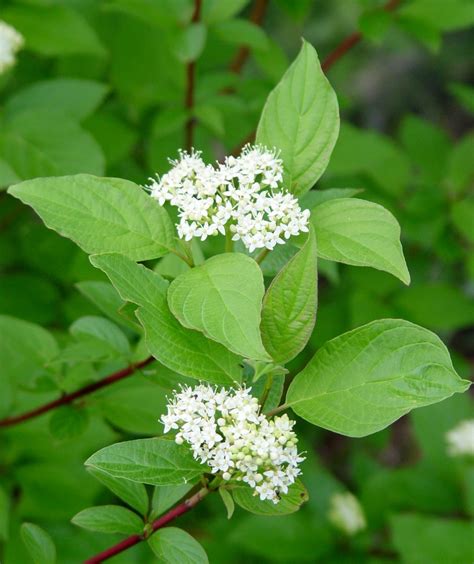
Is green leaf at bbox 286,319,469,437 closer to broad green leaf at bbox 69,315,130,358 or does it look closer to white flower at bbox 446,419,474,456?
broad green leaf at bbox 69,315,130,358

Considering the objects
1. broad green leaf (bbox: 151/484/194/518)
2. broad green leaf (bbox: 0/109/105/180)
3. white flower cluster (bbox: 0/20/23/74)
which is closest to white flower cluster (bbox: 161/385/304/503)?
broad green leaf (bbox: 151/484/194/518)

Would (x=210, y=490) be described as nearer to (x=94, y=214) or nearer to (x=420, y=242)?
(x=94, y=214)

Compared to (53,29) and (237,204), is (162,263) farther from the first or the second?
(53,29)

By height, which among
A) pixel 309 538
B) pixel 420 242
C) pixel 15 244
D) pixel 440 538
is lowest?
pixel 309 538

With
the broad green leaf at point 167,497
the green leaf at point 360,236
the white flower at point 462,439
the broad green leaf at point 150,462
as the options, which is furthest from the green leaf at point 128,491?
the white flower at point 462,439

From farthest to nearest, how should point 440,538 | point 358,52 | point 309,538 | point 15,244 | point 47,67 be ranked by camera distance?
point 358,52 < point 47,67 < point 15,244 < point 309,538 < point 440,538

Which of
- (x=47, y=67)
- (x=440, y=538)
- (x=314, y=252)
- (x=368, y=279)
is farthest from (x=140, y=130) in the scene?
(x=314, y=252)
